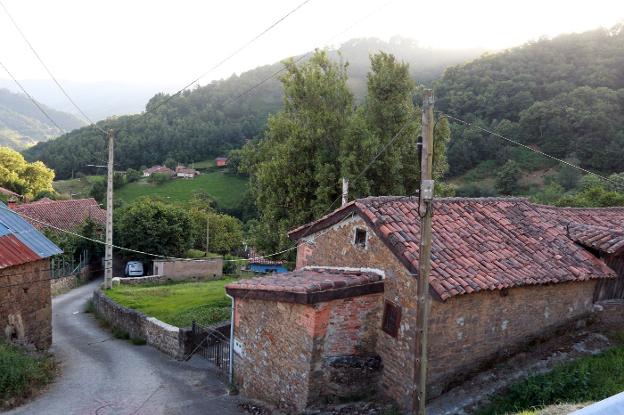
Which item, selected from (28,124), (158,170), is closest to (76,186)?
(158,170)

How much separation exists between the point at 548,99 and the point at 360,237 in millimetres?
47251

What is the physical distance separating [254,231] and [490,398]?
1073 cm

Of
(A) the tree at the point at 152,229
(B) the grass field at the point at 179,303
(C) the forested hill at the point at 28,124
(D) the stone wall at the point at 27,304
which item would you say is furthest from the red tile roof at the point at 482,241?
(C) the forested hill at the point at 28,124

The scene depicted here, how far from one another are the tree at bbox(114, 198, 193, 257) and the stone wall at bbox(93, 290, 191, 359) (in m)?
9.93

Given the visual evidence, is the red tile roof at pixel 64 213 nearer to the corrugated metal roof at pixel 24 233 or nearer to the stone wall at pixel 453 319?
the corrugated metal roof at pixel 24 233

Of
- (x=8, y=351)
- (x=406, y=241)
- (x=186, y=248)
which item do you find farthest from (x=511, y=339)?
(x=186, y=248)

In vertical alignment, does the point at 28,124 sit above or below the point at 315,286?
above

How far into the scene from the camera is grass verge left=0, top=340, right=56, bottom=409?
10.6 metres

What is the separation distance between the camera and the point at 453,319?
858 centimetres

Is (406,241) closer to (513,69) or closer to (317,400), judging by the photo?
(317,400)

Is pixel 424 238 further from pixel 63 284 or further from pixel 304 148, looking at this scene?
pixel 63 284

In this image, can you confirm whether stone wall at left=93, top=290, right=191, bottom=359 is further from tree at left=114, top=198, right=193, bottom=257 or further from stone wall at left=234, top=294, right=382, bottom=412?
tree at left=114, top=198, right=193, bottom=257

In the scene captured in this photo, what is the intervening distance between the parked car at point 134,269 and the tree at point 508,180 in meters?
30.8

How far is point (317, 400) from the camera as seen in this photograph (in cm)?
902
